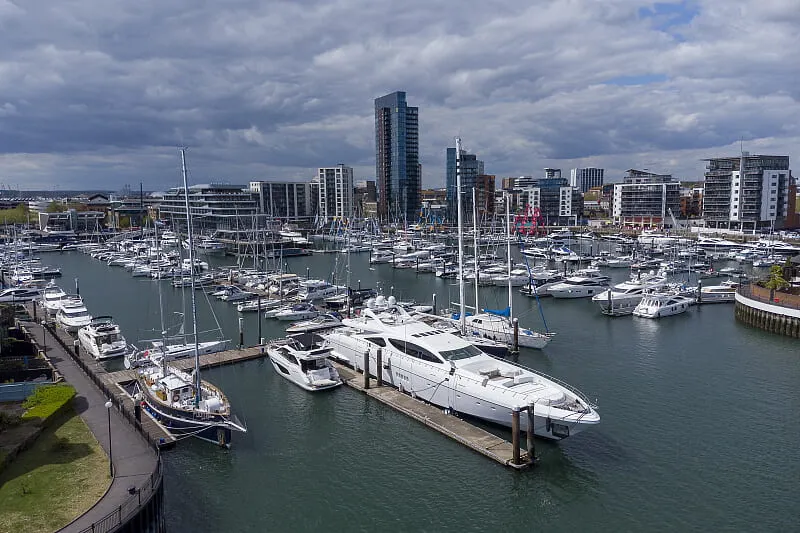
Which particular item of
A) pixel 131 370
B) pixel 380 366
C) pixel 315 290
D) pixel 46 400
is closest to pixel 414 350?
pixel 380 366

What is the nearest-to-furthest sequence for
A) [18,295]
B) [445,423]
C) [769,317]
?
[445,423] → [769,317] → [18,295]

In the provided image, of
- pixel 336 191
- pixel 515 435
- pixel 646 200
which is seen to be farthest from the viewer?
pixel 336 191

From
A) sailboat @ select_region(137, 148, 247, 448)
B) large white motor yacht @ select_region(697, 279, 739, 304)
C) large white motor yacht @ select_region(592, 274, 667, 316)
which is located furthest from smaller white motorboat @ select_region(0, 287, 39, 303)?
large white motor yacht @ select_region(697, 279, 739, 304)

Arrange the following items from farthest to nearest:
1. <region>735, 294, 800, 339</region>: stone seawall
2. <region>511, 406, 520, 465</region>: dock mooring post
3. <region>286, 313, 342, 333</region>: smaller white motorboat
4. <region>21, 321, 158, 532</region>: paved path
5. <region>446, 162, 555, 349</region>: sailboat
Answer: <region>735, 294, 800, 339</region>: stone seawall → <region>286, 313, 342, 333</region>: smaller white motorboat → <region>446, 162, 555, 349</region>: sailboat → <region>511, 406, 520, 465</region>: dock mooring post → <region>21, 321, 158, 532</region>: paved path

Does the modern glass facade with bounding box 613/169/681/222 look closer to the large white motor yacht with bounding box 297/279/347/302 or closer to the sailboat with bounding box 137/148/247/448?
the large white motor yacht with bounding box 297/279/347/302

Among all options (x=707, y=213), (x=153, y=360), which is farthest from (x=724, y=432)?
(x=707, y=213)

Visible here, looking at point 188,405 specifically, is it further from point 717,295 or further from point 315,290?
point 717,295

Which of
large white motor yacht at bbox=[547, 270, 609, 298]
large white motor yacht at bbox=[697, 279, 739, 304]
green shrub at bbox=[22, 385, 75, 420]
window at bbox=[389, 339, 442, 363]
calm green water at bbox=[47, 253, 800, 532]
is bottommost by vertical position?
calm green water at bbox=[47, 253, 800, 532]
